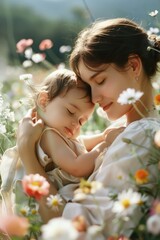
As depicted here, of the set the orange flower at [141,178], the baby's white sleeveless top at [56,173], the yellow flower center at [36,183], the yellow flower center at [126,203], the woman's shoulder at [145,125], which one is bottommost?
the baby's white sleeveless top at [56,173]

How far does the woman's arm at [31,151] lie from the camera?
2.23m

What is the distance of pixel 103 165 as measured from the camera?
2127mm

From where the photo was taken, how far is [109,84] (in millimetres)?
2363

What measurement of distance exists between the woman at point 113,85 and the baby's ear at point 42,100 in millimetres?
63

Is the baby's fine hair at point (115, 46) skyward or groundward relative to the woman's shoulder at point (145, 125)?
skyward

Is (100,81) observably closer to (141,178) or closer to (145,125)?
(145,125)

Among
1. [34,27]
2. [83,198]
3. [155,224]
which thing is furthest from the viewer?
[34,27]

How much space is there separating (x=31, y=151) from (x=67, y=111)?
0.22 m

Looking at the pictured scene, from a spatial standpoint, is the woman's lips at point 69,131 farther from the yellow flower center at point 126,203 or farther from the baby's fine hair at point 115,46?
the yellow flower center at point 126,203

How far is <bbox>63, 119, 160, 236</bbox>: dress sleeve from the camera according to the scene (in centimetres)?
199

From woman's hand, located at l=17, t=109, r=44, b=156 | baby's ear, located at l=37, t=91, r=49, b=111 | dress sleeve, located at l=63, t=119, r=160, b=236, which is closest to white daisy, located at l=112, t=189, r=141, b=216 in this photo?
dress sleeve, located at l=63, t=119, r=160, b=236

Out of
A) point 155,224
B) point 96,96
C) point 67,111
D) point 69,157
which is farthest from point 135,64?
point 155,224

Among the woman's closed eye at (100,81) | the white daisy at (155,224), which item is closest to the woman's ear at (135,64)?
the woman's closed eye at (100,81)

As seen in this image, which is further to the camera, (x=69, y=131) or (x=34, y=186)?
(x=69, y=131)
